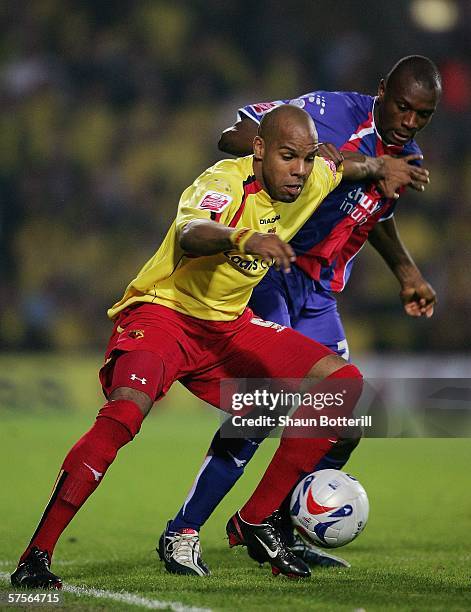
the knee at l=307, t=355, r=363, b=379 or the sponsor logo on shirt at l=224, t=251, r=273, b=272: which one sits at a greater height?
the sponsor logo on shirt at l=224, t=251, r=273, b=272

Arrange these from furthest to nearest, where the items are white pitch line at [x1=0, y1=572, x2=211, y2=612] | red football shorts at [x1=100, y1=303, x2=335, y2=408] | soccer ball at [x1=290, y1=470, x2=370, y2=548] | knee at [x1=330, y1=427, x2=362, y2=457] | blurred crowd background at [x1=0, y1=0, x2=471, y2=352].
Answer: blurred crowd background at [x1=0, y1=0, x2=471, y2=352] < knee at [x1=330, y1=427, x2=362, y2=457] < soccer ball at [x1=290, y1=470, x2=370, y2=548] < red football shorts at [x1=100, y1=303, x2=335, y2=408] < white pitch line at [x1=0, y1=572, x2=211, y2=612]

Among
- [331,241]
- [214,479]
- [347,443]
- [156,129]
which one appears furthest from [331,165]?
[156,129]

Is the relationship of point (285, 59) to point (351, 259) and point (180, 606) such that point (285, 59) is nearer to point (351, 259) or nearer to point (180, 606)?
point (351, 259)

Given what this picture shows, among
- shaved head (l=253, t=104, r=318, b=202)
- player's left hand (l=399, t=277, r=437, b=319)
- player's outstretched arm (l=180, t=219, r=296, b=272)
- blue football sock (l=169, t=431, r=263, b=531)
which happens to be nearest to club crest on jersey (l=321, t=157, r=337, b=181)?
shaved head (l=253, t=104, r=318, b=202)

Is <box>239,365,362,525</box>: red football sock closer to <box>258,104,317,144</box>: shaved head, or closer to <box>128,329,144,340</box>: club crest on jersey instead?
<box>128,329,144,340</box>: club crest on jersey

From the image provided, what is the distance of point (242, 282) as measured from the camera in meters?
4.57

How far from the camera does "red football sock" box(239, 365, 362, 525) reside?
457 centimetres

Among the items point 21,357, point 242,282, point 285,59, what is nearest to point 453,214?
point 285,59

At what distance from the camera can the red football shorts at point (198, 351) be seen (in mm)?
4344

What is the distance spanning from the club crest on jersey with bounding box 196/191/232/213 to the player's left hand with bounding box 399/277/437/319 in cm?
188

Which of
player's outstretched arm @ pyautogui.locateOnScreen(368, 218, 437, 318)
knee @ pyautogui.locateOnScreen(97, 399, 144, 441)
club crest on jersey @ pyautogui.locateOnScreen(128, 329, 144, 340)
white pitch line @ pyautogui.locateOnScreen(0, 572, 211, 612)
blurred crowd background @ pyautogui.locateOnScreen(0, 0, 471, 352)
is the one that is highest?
blurred crowd background @ pyautogui.locateOnScreen(0, 0, 471, 352)

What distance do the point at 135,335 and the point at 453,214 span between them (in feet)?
36.2

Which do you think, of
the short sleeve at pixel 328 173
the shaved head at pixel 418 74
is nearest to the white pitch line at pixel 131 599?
the short sleeve at pixel 328 173

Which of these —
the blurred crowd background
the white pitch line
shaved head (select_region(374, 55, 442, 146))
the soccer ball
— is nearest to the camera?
the white pitch line
